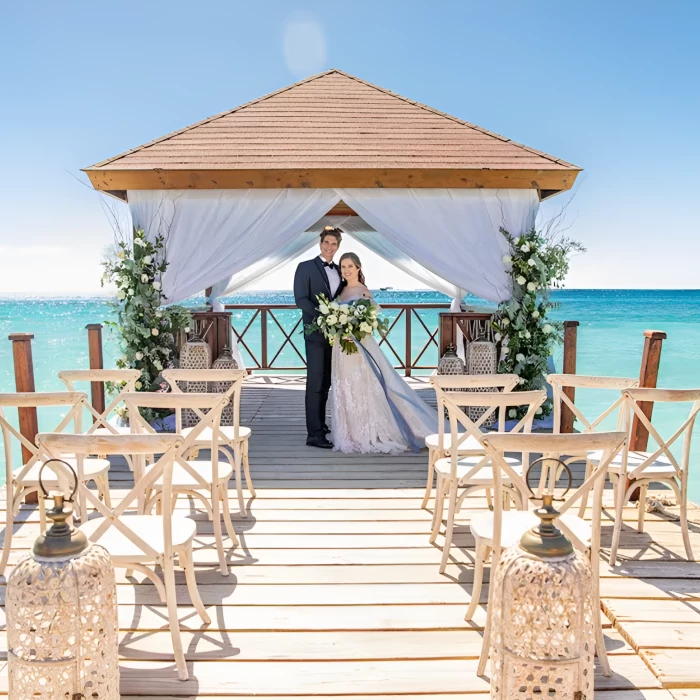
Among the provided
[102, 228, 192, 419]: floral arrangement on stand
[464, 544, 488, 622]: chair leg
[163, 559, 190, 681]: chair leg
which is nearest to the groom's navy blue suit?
[102, 228, 192, 419]: floral arrangement on stand

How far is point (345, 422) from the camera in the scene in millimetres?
5707

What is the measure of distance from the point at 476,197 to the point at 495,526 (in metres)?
4.95

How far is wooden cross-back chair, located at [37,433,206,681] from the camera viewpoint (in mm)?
2191

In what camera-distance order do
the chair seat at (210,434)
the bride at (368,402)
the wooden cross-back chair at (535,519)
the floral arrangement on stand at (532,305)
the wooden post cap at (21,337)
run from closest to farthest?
the wooden cross-back chair at (535,519) → the chair seat at (210,434) → the wooden post cap at (21,337) → the bride at (368,402) → the floral arrangement on stand at (532,305)

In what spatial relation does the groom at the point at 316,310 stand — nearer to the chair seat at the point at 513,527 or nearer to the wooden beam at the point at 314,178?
the wooden beam at the point at 314,178

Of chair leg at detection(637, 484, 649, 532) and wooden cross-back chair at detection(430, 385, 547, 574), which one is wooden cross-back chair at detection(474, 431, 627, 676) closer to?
wooden cross-back chair at detection(430, 385, 547, 574)

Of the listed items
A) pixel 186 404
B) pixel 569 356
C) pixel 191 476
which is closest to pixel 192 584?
pixel 191 476

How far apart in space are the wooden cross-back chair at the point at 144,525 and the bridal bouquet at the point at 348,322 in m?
2.94

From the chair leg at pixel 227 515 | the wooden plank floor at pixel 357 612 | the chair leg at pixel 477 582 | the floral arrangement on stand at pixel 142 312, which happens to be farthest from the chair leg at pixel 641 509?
the floral arrangement on stand at pixel 142 312

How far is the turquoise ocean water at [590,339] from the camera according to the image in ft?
45.8

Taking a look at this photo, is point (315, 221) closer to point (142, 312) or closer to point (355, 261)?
point (355, 261)

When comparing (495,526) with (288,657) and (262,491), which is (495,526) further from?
(262,491)

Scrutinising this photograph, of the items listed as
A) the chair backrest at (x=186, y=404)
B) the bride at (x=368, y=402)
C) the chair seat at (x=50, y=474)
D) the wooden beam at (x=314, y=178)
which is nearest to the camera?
the chair backrest at (x=186, y=404)

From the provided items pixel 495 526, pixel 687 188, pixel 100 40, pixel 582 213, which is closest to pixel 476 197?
pixel 582 213
